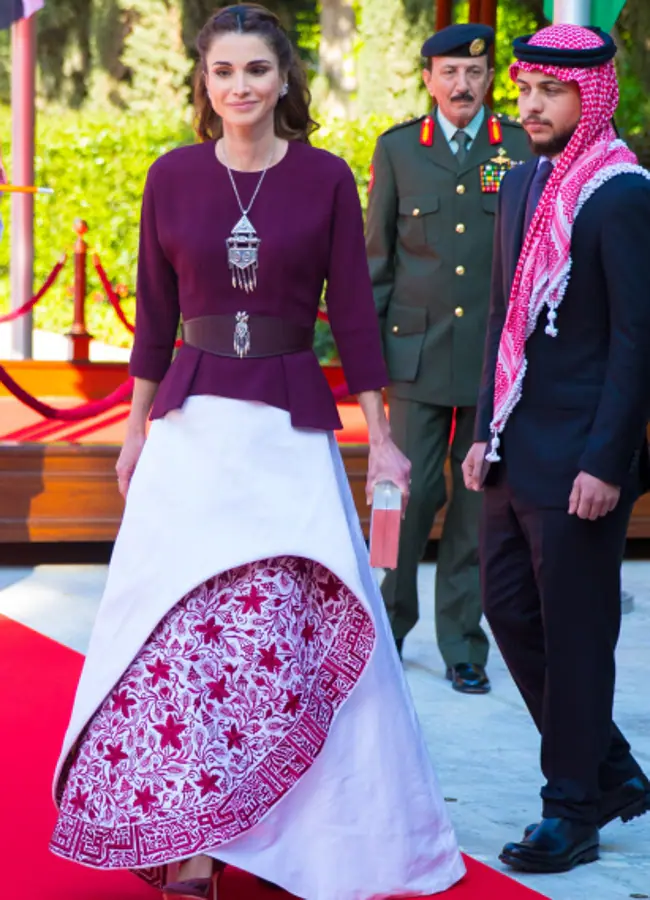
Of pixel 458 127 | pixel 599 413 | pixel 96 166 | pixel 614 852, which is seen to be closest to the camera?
pixel 599 413

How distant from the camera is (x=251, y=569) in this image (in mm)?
3043

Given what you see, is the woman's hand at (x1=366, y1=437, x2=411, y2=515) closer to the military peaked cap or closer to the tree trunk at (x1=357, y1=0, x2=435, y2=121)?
the military peaked cap

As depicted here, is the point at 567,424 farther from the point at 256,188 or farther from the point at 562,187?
the point at 256,188

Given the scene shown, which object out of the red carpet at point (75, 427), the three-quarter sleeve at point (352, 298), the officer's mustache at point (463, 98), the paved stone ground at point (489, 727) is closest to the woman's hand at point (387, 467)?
the three-quarter sleeve at point (352, 298)

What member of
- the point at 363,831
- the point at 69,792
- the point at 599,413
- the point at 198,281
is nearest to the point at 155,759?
the point at 69,792

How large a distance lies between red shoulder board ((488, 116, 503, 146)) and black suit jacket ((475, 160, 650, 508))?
5.03ft

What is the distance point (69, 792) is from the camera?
298 centimetres

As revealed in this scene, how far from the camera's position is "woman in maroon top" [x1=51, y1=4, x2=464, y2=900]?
2961mm

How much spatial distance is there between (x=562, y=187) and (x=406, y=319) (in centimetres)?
170

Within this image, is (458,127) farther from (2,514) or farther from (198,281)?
(2,514)

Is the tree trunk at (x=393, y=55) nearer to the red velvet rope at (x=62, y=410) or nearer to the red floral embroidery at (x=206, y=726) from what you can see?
the red velvet rope at (x=62, y=410)

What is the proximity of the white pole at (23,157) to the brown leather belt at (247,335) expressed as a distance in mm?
8885

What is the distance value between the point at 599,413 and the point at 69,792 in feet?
3.88

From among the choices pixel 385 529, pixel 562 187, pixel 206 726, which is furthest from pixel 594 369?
pixel 206 726
